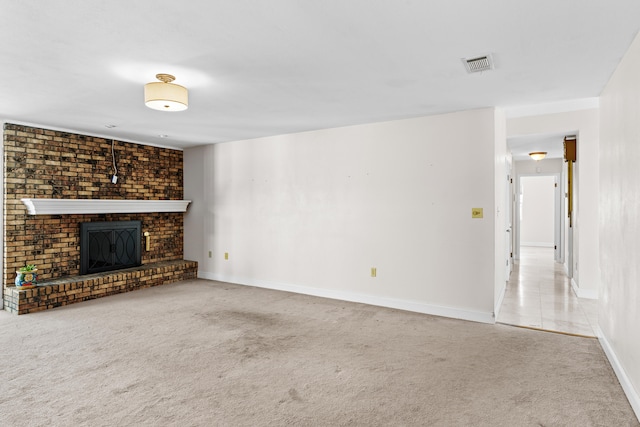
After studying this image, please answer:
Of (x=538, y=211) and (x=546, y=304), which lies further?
(x=538, y=211)

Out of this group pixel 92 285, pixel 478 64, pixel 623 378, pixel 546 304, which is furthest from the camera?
pixel 92 285

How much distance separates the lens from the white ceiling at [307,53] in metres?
1.98

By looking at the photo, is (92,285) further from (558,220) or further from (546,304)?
(558,220)

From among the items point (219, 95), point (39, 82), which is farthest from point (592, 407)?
point (39, 82)

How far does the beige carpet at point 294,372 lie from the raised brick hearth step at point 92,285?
0.92 feet

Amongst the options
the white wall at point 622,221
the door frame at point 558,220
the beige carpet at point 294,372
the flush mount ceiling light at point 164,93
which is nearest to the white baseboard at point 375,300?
the beige carpet at point 294,372

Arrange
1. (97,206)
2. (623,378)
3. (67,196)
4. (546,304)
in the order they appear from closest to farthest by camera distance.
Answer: (623,378), (546,304), (67,196), (97,206)

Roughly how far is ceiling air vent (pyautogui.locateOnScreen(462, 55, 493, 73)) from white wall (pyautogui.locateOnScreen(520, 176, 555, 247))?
9849mm

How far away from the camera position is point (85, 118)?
4391 mm

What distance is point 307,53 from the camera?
2539 mm

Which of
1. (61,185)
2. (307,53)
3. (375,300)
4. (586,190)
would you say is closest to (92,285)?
(61,185)

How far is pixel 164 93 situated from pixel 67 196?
3.12 m

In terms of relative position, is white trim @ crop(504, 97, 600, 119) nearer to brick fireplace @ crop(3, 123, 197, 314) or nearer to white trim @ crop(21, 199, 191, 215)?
white trim @ crop(21, 199, 191, 215)

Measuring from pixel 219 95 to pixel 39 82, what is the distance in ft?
4.81
